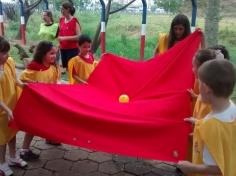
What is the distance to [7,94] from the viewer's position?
3.32 meters

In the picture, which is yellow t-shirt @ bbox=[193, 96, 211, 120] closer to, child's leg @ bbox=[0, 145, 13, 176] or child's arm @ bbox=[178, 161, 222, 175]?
child's arm @ bbox=[178, 161, 222, 175]

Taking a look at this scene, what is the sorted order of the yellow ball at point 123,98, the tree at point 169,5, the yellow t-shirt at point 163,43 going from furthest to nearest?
the tree at point 169,5 < the yellow t-shirt at point 163,43 < the yellow ball at point 123,98

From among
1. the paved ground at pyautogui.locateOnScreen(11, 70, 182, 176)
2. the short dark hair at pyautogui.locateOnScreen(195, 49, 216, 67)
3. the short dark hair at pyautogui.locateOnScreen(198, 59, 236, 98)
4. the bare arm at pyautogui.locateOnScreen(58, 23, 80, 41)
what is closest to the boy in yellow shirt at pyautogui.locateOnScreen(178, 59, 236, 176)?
the short dark hair at pyautogui.locateOnScreen(198, 59, 236, 98)

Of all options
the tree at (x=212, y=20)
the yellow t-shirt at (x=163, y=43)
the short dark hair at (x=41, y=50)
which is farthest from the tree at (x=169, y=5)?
the short dark hair at (x=41, y=50)

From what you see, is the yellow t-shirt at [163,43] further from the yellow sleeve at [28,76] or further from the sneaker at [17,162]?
the sneaker at [17,162]

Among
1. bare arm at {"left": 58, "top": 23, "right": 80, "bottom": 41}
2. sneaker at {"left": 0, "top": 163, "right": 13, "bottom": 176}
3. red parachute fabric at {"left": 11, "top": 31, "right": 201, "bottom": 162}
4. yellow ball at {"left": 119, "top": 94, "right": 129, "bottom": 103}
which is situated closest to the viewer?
red parachute fabric at {"left": 11, "top": 31, "right": 201, "bottom": 162}

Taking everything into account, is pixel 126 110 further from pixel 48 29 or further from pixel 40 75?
pixel 48 29

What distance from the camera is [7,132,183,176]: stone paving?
3521 millimetres

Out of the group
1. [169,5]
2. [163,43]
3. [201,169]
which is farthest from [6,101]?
[169,5]

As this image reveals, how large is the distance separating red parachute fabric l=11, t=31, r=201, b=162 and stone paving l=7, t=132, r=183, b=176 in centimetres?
52

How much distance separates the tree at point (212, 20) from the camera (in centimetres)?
664

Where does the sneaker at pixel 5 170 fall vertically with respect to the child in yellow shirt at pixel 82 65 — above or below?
below

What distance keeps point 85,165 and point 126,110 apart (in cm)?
83

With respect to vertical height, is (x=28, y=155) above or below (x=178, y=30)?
below
